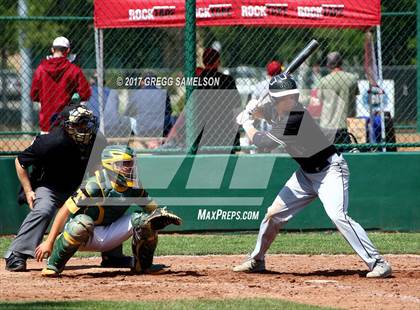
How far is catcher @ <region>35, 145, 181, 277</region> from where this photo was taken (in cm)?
742

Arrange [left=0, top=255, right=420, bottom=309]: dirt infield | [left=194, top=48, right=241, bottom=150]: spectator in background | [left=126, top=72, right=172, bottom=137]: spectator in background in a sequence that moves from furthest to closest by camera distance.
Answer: [left=126, top=72, right=172, bottom=137]: spectator in background < [left=194, top=48, right=241, bottom=150]: spectator in background < [left=0, top=255, right=420, bottom=309]: dirt infield

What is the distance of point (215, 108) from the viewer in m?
11.1

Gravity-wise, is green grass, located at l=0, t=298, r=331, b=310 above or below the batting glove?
below

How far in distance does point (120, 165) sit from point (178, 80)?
209 inches

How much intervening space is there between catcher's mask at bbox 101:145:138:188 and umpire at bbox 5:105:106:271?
20.8 inches

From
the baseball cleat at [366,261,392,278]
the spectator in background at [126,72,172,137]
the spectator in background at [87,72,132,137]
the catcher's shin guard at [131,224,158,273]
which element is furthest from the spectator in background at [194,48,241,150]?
the baseball cleat at [366,261,392,278]

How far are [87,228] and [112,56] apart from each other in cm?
934

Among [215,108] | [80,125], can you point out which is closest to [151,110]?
[215,108]

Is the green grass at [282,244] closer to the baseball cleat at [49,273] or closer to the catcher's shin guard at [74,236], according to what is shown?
the baseball cleat at [49,273]

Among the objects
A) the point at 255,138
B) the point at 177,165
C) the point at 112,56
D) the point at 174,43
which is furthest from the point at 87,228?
the point at 174,43

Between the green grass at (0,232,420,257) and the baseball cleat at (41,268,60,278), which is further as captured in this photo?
the green grass at (0,232,420,257)
